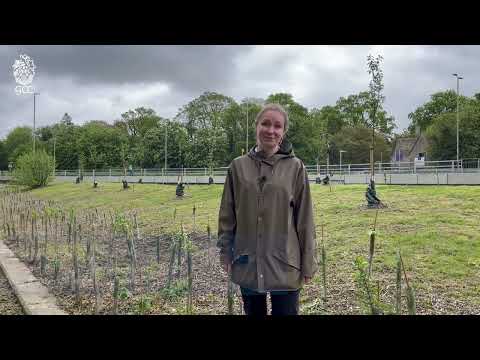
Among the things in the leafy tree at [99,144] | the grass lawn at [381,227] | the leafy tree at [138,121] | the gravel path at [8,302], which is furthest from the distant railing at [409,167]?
the gravel path at [8,302]

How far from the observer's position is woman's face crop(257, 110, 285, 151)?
1.58 metres

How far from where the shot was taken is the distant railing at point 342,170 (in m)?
5.40

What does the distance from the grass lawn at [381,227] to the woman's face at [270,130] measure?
171cm

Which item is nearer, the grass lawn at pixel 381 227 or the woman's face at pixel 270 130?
the woman's face at pixel 270 130

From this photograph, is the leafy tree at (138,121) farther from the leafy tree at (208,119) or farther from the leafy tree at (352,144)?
the leafy tree at (352,144)

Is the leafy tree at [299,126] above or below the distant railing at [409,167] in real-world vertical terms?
above

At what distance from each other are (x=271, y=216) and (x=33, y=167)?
232 inches

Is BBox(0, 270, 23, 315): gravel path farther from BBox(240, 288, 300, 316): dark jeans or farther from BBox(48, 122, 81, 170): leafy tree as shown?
BBox(48, 122, 81, 170): leafy tree

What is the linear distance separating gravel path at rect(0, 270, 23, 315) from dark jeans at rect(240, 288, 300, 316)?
2.04 m

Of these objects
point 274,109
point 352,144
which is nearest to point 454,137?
point 352,144

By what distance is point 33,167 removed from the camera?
6.59 meters
